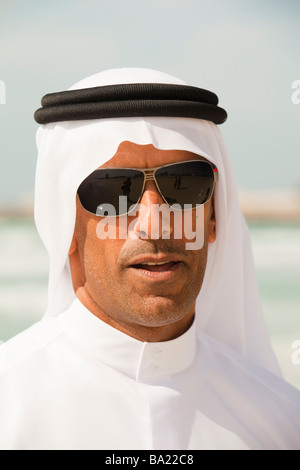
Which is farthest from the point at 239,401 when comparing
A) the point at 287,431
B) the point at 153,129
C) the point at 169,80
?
the point at 169,80

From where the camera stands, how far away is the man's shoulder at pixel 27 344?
269 cm

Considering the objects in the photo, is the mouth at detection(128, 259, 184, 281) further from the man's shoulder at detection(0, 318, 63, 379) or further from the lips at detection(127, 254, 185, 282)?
the man's shoulder at detection(0, 318, 63, 379)

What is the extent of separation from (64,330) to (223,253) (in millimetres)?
847

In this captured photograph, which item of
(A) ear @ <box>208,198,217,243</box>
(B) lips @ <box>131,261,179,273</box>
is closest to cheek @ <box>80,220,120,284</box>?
(B) lips @ <box>131,261,179,273</box>

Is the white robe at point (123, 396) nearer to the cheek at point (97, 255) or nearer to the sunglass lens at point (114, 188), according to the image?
the cheek at point (97, 255)

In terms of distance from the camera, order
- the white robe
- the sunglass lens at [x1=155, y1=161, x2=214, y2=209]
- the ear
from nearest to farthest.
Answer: the white robe < the sunglass lens at [x1=155, y1=161, x2=214, y2=209] < the ear

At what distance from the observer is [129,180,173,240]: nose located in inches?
103

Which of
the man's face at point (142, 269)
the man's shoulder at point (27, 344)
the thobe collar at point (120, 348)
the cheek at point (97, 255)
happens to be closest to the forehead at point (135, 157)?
the man's face at point (142, 269)

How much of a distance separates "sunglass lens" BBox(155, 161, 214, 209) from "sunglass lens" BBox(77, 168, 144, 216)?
0.33 ft

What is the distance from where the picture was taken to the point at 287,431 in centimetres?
290

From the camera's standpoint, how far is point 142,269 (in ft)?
8.77

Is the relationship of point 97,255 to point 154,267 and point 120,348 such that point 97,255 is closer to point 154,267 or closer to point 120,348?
point 154,267

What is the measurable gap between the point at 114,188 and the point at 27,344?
78cm

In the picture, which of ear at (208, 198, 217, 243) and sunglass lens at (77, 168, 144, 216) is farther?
ear at (208, 198, 217, 243)
